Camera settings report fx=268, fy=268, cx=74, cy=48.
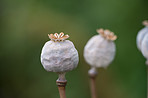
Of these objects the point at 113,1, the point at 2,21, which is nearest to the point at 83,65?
the point at 113,1

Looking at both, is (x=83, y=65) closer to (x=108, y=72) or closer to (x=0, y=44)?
(x=108, y=72)

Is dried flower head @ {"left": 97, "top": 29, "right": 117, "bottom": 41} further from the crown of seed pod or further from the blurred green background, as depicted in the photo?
the blurred green background

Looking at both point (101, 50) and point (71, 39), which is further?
point (71, 39)

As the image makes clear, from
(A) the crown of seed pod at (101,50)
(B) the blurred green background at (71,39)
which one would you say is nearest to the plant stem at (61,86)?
(A) the crown of seed pod at (101,50)

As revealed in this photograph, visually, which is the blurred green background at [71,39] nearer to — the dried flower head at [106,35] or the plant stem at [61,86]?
the dried flower head at [106,35]

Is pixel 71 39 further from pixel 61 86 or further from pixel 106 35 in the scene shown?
pixel 61 86

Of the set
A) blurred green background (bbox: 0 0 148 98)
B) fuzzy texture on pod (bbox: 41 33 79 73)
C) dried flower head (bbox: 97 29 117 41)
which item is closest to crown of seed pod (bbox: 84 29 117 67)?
dried flower head (bbox: 97 29 117 41)

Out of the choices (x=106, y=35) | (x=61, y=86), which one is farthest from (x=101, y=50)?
(x=61, y=86)
